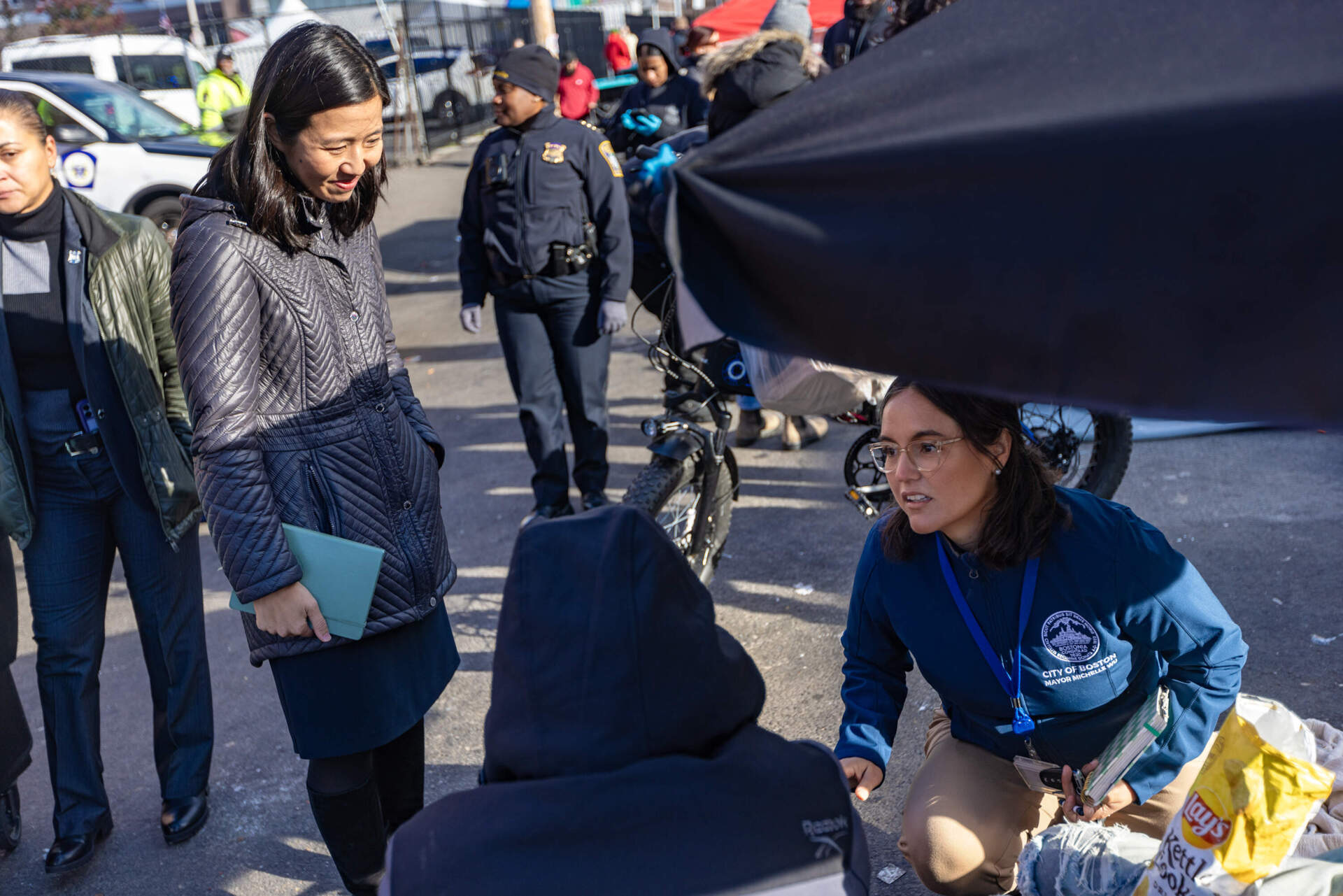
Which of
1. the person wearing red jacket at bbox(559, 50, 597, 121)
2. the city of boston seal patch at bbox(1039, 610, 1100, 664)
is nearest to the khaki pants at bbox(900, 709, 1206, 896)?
the city of boston seal patch at bbox(1039, 610, 1100, 664)

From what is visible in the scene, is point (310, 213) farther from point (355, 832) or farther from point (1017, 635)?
point (1017, 635)

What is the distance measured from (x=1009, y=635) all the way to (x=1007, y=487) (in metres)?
0.31

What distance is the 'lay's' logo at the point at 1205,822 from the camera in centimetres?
152

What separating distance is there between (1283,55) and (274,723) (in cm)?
399

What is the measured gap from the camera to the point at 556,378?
17.3 feet

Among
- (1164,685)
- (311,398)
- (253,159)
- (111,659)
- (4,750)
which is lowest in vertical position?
(111,659)

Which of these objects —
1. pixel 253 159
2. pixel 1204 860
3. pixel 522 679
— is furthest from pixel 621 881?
pixel 253 159

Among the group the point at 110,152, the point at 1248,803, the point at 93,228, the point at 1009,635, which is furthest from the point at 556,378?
the point at 110,152

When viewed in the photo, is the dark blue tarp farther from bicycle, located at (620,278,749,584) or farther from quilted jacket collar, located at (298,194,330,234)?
bicycle, located at (620,278,749,584)

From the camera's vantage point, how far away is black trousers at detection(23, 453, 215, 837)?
3.17 metres

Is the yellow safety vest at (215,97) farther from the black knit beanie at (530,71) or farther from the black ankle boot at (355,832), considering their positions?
the black ankle boot at (355,832)

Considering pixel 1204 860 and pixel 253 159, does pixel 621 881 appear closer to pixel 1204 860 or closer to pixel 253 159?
pixel 1204 860

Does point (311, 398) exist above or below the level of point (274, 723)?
above

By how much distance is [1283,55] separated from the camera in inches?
44.8
